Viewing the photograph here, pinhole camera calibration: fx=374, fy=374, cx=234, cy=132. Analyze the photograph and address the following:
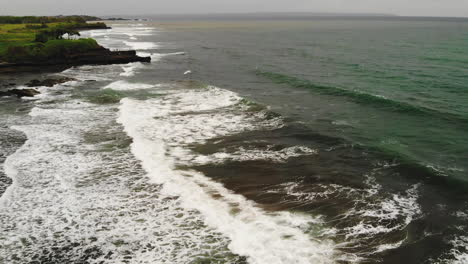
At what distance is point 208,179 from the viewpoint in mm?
15633

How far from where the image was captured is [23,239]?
37.3 ft

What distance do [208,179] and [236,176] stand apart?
3.95 ft

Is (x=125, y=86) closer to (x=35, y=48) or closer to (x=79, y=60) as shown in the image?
(x=79, y=60)

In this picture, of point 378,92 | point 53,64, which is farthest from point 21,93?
point 378,92

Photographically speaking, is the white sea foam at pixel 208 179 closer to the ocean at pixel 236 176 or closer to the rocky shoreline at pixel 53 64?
the ocean at pixel 236 176

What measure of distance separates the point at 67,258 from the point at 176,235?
3.10 metres

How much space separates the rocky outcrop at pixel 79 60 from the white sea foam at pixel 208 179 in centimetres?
2209

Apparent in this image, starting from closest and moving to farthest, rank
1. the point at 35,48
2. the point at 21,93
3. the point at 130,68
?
the point at 21,93
the point at 35,48
the point at 130,68

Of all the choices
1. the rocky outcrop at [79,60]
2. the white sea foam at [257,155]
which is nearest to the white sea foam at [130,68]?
the rocky outcrop at [79,60]

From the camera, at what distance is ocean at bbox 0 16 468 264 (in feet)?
36.5

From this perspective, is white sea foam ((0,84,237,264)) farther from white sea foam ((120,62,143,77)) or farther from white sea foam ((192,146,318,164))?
white sea foam ((120,62,143,77))

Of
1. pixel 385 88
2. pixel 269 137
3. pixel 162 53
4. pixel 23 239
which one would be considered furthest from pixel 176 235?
pixel 162 53

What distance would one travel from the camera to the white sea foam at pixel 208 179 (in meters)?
10.9

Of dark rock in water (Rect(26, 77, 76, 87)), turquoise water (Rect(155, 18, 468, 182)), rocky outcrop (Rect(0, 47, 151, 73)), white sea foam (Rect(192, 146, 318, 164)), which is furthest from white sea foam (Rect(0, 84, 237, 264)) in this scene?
rocky outcrop (Rect(0, 47, 151, 73))
